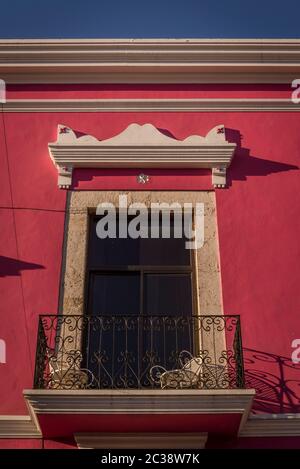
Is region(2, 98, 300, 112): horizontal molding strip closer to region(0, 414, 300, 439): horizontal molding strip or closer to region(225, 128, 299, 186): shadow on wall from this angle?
region(225, 128, 299, 186): shadow on wall

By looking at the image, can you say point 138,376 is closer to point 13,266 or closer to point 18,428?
point 18,428

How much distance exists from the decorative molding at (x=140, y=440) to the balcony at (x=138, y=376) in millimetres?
48

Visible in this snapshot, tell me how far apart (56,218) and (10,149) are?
3.92 ft

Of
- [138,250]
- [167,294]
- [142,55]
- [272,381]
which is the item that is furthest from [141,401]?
[142,55]

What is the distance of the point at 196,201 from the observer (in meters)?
7.80

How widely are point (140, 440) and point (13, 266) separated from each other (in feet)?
7.87

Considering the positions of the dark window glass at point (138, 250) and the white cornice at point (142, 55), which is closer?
the dark window glass at point (138, 250)

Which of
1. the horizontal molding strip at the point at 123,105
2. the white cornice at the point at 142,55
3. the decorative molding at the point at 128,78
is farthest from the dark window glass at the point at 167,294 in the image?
the white cornice at the point at 142,55

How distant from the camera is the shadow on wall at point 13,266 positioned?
7279 millimetres

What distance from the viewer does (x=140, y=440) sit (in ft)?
20.5

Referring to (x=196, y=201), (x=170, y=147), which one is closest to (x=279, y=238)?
(x=196, y=201)

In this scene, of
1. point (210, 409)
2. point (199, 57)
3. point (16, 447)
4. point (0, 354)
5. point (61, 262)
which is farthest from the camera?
point (199, 57)

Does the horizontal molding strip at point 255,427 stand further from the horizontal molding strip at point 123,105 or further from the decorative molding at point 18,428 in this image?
the horizontal molding strip at point 123,105
